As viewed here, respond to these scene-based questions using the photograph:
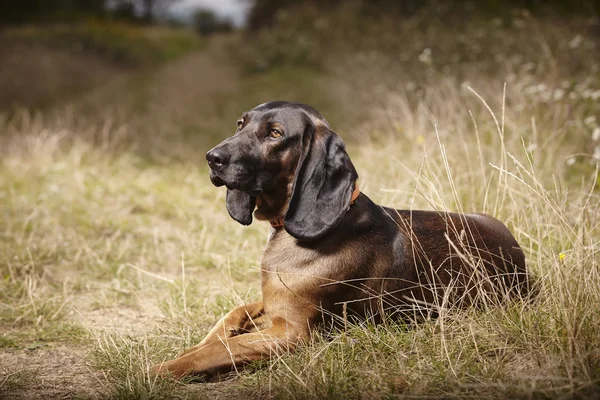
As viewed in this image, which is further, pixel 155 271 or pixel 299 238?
pixel 155 271

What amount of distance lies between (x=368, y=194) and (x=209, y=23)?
101 ft

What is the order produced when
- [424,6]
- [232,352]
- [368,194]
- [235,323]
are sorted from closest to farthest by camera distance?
[232,352]
[235,323]
[368,194]
[424,6]

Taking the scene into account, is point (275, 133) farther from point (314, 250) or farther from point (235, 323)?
point (235, 323)

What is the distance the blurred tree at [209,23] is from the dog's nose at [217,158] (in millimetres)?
27402

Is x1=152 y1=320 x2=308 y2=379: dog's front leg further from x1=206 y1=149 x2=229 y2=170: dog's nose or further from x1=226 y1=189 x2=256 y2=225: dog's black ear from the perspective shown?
x1=206 y1=149 x2=229 y2=170: dog's nose

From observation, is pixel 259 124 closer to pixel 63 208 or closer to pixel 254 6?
pixel 63 208

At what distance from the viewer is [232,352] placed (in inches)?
109

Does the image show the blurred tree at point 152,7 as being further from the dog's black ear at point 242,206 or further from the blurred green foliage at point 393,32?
the dog's black ear at point 242,206

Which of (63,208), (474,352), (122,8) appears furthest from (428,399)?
(122,8)

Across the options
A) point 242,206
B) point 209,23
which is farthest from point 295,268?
point 209,23

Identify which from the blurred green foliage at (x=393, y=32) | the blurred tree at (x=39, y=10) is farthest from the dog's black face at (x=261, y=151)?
the blurred tree at (x=39, y=10)

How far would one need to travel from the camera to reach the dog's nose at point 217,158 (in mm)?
2907

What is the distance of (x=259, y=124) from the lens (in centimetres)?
306

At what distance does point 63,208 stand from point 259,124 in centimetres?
349
